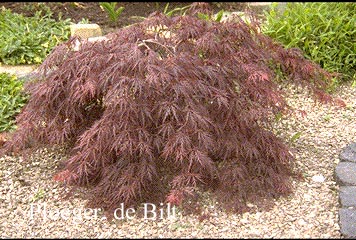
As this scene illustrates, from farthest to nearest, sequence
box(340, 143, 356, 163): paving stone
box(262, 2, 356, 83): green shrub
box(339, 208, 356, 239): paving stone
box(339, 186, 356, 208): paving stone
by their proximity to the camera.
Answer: box(262, 2, 356, 83): green shrub < box(340, 143, 356, 163): paving stone < box(339, 186, 356, 208): paving stone < box(339, 208, 356, 239): paving stone

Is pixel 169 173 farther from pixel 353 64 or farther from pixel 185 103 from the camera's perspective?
pixel 353 64

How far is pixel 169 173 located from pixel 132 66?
0.69 metres

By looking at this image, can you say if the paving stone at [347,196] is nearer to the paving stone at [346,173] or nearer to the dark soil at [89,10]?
the paving stone at [346,173]

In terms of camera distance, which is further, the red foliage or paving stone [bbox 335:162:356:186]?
paving stone [bbox 335:162:356:186]

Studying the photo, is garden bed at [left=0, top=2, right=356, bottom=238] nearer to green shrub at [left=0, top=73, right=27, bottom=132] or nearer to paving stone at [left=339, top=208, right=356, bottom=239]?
paving stone at [left=339, top=208, right=356, bottom=239]

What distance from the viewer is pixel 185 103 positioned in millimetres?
3061

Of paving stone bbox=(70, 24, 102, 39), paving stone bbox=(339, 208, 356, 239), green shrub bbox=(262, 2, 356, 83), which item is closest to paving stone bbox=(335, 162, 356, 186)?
paving stone bbox=(339, 208, 356, 239)

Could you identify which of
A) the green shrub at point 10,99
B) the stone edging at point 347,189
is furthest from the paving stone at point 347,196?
the green shrub at point 10,99

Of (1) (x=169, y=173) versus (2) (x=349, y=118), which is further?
(2) (x=349, y=118)

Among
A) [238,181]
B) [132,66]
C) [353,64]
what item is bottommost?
[238,181]

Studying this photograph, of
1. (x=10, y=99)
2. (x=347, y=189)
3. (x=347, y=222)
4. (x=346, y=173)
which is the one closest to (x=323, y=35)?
(x=346, y=173)

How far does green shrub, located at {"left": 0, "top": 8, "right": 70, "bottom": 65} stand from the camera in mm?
4730

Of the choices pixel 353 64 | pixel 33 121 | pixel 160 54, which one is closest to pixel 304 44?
pixel 353 64

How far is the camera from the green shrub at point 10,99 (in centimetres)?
411
